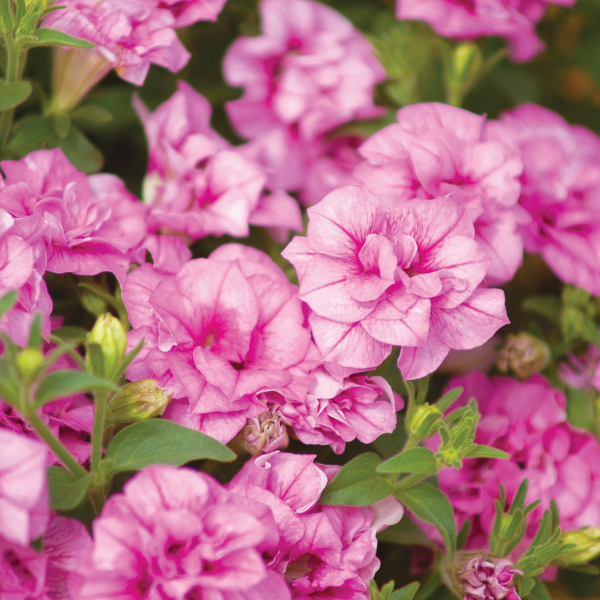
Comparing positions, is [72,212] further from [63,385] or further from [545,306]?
[545,306]

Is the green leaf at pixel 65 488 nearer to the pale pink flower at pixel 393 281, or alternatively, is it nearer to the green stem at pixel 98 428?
the green stem at pixel 98 428

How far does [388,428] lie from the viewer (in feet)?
1.71

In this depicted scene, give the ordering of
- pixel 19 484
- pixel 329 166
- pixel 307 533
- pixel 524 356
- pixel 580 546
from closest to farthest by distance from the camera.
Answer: pixel 19 484, pixel 307 533, pixel 580 546, pixel 524 356, pixel 329 166

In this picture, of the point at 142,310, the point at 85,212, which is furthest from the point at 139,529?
the point at 85,212

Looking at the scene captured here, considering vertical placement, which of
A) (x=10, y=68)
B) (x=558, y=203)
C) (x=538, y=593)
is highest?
(x=10, y=68)

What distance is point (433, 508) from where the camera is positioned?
0.51 m

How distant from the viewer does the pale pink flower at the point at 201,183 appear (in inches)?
25.0

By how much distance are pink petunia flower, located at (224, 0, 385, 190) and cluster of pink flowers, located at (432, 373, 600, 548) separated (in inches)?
13.1

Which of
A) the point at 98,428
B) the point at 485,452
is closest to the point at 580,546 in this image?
the point at 485,452

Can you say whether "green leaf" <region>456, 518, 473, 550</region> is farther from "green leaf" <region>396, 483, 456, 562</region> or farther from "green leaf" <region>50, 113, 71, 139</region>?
"green leaf" <region>50, 113, 71, 139</region>

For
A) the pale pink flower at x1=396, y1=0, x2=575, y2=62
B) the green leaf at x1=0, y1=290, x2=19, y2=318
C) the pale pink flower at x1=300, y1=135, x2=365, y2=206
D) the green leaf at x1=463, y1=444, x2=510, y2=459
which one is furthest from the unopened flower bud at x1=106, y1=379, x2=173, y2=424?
the pale pink flower at x1=396, y1=0, x2=575, y2=62

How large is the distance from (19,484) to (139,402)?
0.12m

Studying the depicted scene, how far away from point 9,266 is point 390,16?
0.69 meters

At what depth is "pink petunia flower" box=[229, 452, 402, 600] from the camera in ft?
1.55
